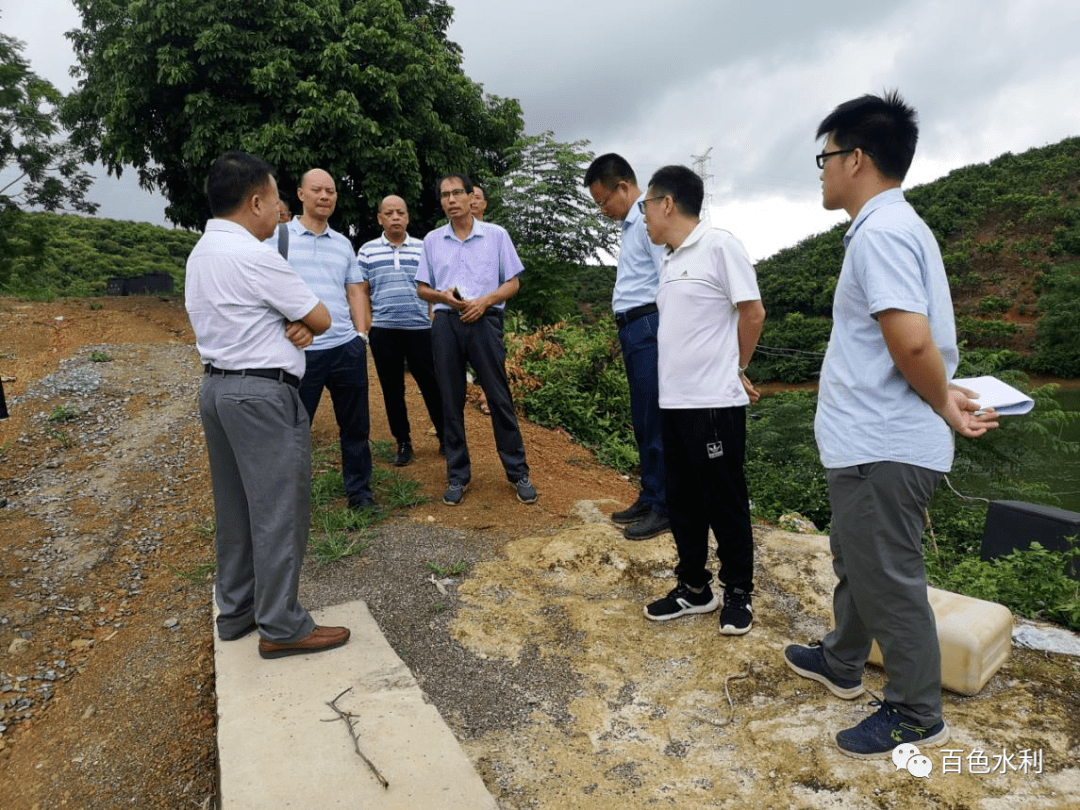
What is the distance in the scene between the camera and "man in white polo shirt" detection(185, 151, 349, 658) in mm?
2629

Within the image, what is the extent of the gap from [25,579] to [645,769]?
3823 millimetres

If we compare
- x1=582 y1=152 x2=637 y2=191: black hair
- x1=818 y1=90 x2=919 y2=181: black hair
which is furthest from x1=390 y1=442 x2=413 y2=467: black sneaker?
x1=818 y1=90 x2=919 y2=181: black hair

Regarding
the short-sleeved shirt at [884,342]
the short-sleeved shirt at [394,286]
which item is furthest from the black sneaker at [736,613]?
the short-sleeved shirt at [394,286]

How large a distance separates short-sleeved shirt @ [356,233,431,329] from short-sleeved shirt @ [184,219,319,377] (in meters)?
2.37

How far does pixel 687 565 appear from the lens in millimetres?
3152

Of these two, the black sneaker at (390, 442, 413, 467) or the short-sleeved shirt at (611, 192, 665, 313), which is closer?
the short-sleeved shirt at (611, 192, 665, 313)

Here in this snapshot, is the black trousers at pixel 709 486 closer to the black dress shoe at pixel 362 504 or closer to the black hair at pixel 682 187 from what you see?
the black hair at pixel 682 187

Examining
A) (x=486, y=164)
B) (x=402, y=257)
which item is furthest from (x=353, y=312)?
(x=486, y=164)

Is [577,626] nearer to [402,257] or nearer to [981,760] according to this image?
[981,760]

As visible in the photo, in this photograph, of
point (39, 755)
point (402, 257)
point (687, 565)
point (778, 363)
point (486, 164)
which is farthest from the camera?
point (778, 363)

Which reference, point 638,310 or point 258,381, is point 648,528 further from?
point 258,381

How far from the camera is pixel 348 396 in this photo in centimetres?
440

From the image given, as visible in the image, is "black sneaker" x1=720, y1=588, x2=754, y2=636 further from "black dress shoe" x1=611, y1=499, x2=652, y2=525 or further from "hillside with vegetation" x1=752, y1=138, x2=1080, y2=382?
"hillside with vegetation" x1=752, y1=138, x2=1080, y2=382

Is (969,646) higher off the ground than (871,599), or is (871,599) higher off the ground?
(871,599)
